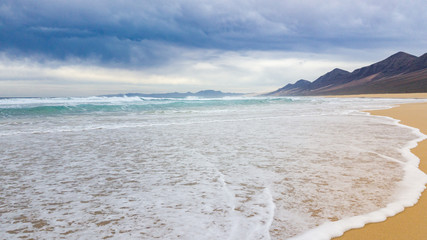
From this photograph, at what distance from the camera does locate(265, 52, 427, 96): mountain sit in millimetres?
82875

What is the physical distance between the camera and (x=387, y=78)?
11212cm

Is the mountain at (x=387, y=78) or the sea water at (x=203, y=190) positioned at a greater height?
the mountain at (x=387, y=78)

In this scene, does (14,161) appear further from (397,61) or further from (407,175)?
(397,61)

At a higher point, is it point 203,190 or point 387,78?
point 387,78

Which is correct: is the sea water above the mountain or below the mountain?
below

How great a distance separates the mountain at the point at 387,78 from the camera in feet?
272

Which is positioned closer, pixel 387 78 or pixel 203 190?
pixel 203 190

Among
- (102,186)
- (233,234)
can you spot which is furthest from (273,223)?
(102,186)

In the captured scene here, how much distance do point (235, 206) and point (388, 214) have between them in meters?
1.36

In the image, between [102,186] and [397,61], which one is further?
[397,61]

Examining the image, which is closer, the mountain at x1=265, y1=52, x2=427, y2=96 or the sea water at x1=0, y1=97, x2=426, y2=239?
the sea water at x1=0, y1=97, x2=426, y2=239

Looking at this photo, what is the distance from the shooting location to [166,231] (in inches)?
85.5

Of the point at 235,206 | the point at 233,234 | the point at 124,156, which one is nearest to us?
the point at 233,234

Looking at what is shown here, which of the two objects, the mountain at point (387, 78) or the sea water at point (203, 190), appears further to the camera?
the mountain at point (387, 78)
